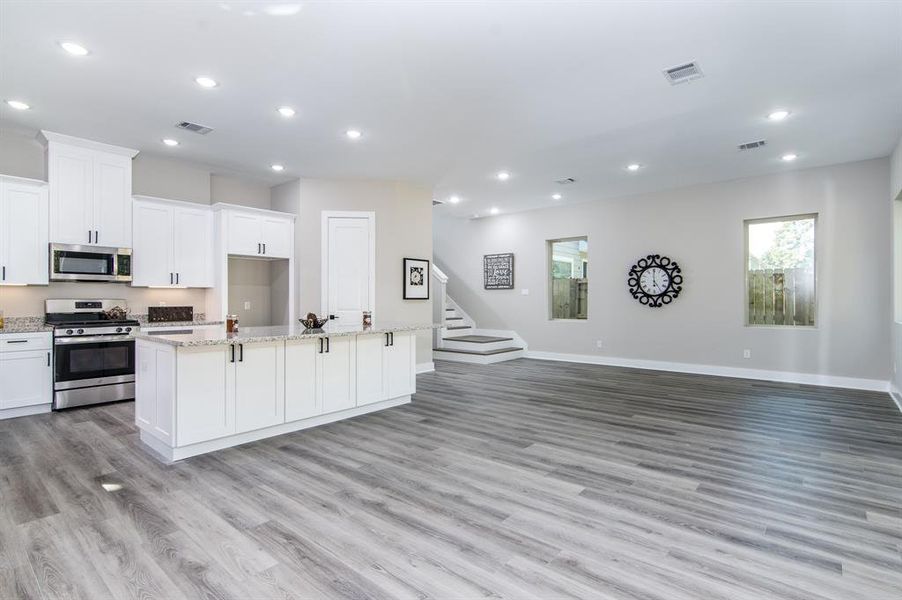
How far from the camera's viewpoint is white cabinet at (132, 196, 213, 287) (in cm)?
548

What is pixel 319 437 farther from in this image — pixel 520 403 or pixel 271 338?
pixel 520 403

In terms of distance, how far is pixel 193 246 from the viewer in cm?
589

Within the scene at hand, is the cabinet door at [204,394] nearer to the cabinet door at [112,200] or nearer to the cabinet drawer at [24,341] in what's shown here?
the cabinet drawer at [24,341]

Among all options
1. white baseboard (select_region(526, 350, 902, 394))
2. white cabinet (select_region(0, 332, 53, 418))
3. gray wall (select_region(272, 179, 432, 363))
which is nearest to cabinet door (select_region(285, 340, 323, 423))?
gray wall (select_region(272, 179, 432, 363))

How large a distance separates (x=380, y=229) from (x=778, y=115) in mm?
4841

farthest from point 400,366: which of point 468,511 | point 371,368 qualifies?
point 468,511

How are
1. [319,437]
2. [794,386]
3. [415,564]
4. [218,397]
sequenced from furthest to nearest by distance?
1. [794,386]
2. [319,437]
3. [218,397]
4. [415,564]

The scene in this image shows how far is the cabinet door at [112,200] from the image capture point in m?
5.16

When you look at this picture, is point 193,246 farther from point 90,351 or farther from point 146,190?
point 90,351

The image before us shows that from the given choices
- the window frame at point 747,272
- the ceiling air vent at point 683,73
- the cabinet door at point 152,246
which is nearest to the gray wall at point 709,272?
the window frame at point 747,272

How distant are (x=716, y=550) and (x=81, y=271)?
613 cm

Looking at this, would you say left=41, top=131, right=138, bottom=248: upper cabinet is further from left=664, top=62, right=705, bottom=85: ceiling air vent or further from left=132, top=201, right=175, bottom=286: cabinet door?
left=664, top=62, right=705, bottom=85: ceiling air vent

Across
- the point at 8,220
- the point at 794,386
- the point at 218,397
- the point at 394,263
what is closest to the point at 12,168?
the point at 8,220

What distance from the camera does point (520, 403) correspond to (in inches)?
207
